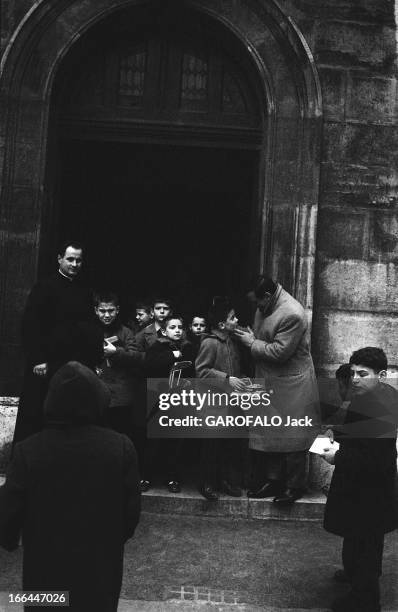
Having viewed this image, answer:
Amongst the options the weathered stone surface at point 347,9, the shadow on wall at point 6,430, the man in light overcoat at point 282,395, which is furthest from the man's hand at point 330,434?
the weathered stone surface at point 347,9

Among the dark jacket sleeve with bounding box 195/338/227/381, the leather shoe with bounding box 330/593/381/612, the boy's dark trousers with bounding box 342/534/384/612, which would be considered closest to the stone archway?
the dark jacket sleeve with bounding box 195/338/227/381

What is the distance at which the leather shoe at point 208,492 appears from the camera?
6207mm

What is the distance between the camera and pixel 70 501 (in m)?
3.06

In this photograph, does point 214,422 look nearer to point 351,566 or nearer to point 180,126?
point 351,566

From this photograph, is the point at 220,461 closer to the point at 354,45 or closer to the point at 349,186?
the point at 349,186

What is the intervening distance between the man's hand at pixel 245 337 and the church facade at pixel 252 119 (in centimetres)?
104

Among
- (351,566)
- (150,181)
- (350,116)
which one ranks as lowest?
(351,566)

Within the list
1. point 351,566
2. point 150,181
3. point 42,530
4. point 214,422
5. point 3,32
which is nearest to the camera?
point 42,530

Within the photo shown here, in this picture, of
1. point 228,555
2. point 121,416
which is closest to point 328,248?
point 121,416

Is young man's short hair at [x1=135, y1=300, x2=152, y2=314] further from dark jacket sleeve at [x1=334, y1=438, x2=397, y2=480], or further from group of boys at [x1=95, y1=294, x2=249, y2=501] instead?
dark jacket sleeve at [x1=334, y1=438, x2=397, y2=480]

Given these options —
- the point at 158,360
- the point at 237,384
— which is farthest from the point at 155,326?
the point at 237,384

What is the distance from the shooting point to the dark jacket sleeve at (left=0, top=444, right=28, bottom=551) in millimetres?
3047

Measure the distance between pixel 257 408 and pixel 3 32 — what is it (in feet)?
14.9

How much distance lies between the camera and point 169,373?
6348 mm
